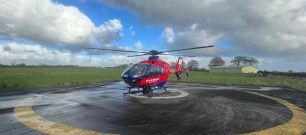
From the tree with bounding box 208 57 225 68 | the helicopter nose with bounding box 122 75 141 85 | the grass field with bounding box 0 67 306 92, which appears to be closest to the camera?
the helicopter nose with bounding box 122 75 141 85

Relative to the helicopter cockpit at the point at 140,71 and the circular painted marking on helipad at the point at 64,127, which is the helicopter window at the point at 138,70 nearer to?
the helicopter cockpit at the point at 140,71

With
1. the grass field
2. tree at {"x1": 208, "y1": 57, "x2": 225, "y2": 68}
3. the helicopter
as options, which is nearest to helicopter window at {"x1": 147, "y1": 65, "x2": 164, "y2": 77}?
the helicopter

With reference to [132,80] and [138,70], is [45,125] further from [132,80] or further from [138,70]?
[138,70]

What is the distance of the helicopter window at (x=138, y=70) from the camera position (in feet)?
53.6

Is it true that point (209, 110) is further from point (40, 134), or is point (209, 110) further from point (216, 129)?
point (40, 134)

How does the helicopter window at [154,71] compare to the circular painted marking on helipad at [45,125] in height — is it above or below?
above

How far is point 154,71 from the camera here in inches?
702

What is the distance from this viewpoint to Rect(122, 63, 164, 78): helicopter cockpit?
16328mm

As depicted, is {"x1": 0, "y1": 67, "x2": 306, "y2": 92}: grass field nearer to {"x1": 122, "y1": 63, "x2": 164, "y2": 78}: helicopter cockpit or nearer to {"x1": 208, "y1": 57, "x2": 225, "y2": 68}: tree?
{"x1": 122, "y1": 63, "x2": 164, "y2": 78}: helicopter cockpit

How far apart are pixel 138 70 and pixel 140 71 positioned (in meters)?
0.17

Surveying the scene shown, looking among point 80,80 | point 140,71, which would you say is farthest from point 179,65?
point 80,80

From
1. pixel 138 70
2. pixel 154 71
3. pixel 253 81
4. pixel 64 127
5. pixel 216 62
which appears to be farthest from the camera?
pixel 216 62

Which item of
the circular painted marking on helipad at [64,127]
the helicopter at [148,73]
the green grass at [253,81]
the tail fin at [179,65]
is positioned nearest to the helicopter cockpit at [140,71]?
the helicopter at [148,73]

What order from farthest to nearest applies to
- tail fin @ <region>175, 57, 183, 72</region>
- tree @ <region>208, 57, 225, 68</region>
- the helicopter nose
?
tree @ <region>208, 57, 225, 68</region>
tail fin @ <region>175, 57, 183, 72</region>
the helicopter nose
